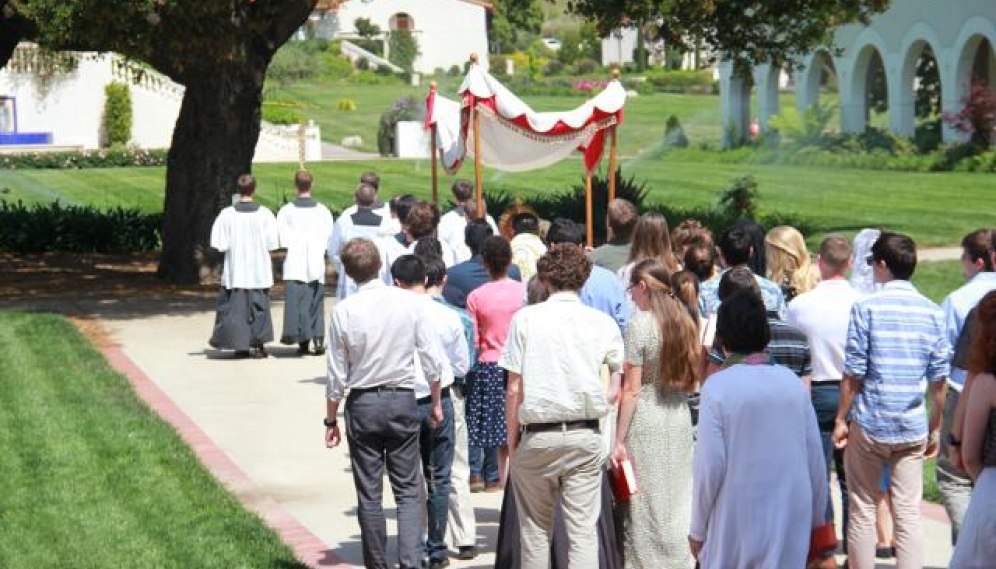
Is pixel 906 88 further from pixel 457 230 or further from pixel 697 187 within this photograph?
pixel 457 230

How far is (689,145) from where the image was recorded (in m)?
53.7

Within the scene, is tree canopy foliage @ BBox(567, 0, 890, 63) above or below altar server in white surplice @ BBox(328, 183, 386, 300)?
above

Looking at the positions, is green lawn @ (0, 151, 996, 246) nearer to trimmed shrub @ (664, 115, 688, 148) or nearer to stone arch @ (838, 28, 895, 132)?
trimmed shrub @ (664, 115, 688, 148)

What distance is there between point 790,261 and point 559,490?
78.6 inches

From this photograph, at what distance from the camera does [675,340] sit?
25.1 ft

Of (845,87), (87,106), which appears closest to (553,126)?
(845,87)

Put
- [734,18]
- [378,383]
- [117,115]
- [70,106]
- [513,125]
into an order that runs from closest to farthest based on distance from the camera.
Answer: [378,383] < [513,125] < [734,18] < [117,115] < [70,106]

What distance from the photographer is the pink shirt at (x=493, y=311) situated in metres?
9.03

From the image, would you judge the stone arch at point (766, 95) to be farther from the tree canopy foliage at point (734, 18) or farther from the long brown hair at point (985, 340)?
the long brown hair at point (985, 340)

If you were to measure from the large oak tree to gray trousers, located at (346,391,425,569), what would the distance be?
1098cm

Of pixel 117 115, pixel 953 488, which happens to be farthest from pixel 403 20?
pixel 953 488

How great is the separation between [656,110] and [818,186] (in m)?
36.9

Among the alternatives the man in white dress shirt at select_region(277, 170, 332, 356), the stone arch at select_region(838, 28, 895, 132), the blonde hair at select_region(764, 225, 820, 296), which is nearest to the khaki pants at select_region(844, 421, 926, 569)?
the blonde hair at select_region(764, 225, 820, 296)

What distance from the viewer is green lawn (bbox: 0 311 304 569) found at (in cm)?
886
